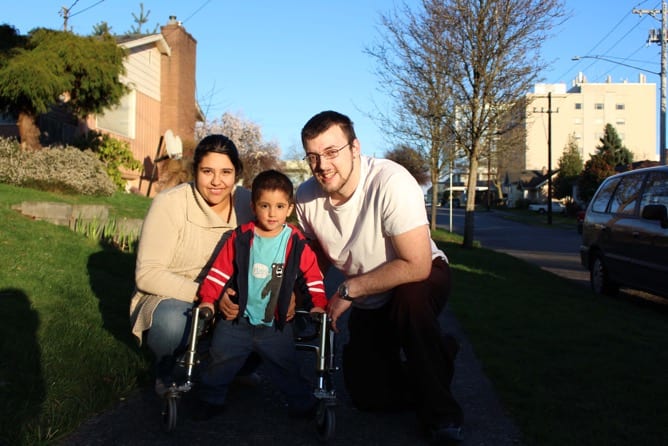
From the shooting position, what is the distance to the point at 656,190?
8.47 metres

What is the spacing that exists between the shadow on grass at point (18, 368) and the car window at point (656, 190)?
6.73m

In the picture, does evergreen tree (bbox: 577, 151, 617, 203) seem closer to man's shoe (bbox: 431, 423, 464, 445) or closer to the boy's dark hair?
the boy's dark hair

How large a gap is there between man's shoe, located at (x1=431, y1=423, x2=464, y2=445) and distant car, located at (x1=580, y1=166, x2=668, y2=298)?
5268mm

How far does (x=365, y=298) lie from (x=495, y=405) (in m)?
1.00

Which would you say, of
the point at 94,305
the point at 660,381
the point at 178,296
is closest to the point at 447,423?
the point at 178,296

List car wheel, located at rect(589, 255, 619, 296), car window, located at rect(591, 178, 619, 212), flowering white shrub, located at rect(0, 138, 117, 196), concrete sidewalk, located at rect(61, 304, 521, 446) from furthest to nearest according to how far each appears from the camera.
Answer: flowering white shrub, located at rect(0, 138, 117, 196) < car window, located at rect(591, 178, 619, 212) < car wheel, located at rect(589, 255, 619, 296) < concrete sidewalk, located at rect(61, 304, 521, 446)

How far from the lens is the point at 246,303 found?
3750 millimetres

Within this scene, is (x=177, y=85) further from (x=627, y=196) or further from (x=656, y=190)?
(x=656, y=190)

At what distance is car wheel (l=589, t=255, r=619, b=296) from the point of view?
960 centimetres

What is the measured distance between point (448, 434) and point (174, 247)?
188 cm

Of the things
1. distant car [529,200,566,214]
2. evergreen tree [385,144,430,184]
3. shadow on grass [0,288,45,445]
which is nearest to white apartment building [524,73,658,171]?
distant car [529,200,566,214]

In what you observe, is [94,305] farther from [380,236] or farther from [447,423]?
[447,423]

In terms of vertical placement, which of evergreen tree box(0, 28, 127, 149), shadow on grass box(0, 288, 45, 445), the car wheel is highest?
evergreen tree box(0, 28, 127, 149)

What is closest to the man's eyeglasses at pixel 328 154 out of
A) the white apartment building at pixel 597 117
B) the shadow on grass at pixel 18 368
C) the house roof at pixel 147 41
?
the shadow on grass at pixel 18 368
